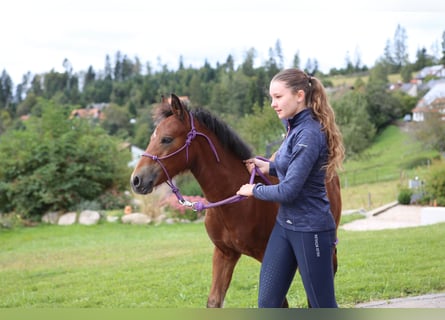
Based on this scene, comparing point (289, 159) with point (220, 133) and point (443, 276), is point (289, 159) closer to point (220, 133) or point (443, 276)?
point (220, 133)

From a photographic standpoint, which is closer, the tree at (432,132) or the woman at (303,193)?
the woman at (303,193)

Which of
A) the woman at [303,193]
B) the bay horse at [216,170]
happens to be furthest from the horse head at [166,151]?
the woman at [303,193]

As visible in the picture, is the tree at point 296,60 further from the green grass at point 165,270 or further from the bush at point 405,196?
the green grass at point 165,270

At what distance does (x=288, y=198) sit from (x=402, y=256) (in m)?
3.79

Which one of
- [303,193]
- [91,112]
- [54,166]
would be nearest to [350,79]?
[91,112]

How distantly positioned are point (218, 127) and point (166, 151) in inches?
11.2

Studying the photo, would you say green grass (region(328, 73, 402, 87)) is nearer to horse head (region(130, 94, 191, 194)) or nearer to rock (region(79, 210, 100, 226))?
rock (region(79, 210, 100, 226))

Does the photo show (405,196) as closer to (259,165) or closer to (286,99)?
(259,165)

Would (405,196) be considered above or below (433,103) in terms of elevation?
below

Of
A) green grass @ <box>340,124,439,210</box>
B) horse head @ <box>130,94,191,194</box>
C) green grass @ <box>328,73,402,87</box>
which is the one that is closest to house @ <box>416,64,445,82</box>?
green grass @ <box>328,73,402,87</box>

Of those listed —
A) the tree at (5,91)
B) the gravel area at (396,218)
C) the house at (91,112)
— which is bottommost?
the gravel area at (396,218)

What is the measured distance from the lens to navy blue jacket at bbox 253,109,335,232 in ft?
5.91

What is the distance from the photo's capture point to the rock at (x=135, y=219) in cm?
968

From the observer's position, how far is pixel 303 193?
6.12ft
